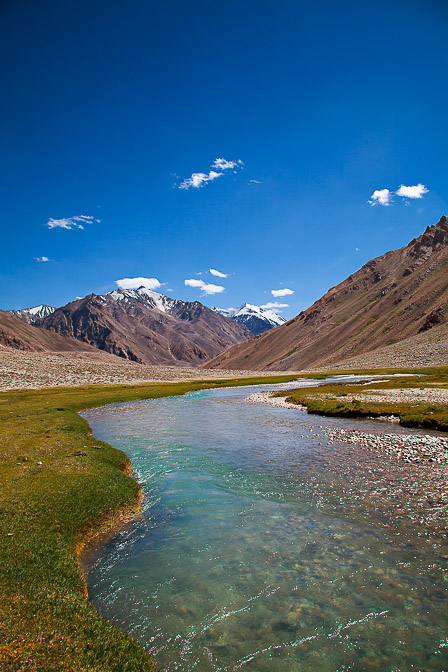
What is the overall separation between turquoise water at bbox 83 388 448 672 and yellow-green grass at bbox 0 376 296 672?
Result: 0.95 metres

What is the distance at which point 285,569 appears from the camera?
10664mm

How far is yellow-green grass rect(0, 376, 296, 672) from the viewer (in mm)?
6781

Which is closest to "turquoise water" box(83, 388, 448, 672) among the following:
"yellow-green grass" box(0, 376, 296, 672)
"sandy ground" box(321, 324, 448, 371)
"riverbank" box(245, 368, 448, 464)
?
"yellow-green grass" box(0, 376, 296, 672)

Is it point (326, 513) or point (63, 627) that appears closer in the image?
point (63, 627)

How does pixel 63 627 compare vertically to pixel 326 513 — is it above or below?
above

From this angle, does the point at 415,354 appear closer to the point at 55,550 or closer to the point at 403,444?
the point at 403,444

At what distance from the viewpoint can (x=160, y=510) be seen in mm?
15188

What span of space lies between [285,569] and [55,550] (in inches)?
280

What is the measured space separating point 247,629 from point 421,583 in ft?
17.1

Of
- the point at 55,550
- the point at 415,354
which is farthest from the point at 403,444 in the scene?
the point at 415,354

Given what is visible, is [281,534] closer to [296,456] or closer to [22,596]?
[22,596]

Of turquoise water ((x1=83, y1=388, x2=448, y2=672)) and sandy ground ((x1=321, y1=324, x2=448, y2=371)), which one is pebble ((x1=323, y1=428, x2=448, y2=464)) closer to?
turquoise water ((x1=83, y1=388, x2=448, y2=672))

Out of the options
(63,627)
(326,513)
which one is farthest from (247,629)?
(326,513)

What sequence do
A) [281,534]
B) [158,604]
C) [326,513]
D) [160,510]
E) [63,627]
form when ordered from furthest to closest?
[160,510] < [326,513] < [281,534] < [158,604] < [63,627]
